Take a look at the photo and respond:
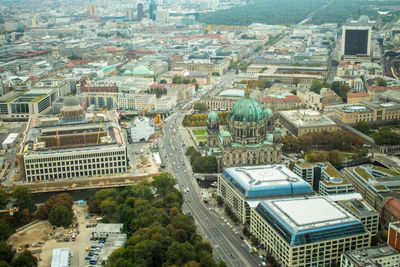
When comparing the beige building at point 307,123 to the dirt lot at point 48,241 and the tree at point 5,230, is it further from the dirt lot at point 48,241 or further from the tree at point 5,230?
the tree at point 5,230

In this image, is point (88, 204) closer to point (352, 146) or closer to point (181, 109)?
point (352, 146)

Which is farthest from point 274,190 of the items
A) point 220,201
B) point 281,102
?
point 281,102

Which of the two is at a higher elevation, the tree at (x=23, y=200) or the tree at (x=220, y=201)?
the tree at (x=23, y=200)

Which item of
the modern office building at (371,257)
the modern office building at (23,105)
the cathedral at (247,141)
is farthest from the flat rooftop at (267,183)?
the modern office building at (23,105)

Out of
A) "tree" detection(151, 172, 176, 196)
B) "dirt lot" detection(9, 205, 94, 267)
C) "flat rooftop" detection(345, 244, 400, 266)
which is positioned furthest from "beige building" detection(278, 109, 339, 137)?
"dirt lot" detection(9, 205, 94, 267)

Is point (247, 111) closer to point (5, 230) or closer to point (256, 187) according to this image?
point (256, 187)
